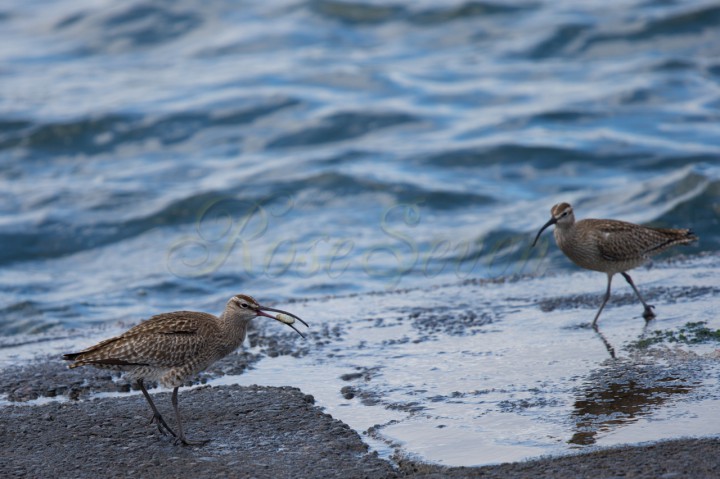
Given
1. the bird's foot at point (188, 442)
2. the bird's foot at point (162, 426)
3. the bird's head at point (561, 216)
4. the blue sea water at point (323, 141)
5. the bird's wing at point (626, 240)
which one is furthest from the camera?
the blue sea water at point (323, 141)

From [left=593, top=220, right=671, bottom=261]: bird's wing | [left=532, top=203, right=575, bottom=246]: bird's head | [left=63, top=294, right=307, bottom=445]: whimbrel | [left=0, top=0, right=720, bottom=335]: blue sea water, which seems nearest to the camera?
[left=63, top=294, right=307, bottom=445]: whimbrel

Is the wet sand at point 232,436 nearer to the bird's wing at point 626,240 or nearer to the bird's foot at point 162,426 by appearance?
the bird's foot at point 162,426

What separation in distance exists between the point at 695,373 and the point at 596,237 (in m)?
2.54

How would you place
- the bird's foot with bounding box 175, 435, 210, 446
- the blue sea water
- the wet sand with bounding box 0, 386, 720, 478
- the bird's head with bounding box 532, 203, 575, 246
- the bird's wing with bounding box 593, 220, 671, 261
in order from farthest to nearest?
the blue sea water → the bird's head with bounding box 532, 203, 575, 246 → the bird's wing with bounding box 593, 220, 671, 261 → the bird's foot with bounding box 175, 435, 210, 446 → the wet sand with bounding box 0, 386, 720, 478

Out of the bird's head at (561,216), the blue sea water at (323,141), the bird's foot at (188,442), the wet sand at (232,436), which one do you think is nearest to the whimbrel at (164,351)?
the bird's foot at (188,442)

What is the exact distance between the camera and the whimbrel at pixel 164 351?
22.0 feet

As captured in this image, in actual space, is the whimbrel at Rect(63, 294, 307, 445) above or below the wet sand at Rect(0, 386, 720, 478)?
above

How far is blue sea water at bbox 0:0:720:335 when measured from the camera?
45.8 ft

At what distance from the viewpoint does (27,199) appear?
17.2m

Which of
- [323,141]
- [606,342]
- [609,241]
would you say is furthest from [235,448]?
[323,141]

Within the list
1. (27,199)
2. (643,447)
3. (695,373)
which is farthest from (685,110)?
(643,447)

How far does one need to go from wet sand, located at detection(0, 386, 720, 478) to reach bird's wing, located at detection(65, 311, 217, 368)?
1.31 feet

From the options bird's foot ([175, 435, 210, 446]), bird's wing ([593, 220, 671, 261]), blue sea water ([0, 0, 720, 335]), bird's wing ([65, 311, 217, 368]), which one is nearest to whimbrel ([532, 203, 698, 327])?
bird's wing ([593, 220, 671, 261])

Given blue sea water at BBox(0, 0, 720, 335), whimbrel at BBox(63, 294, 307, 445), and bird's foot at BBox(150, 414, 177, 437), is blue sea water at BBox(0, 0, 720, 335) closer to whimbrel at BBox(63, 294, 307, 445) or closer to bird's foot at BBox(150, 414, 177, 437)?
whimbrel at BBox(63, 294, 307, 445)
